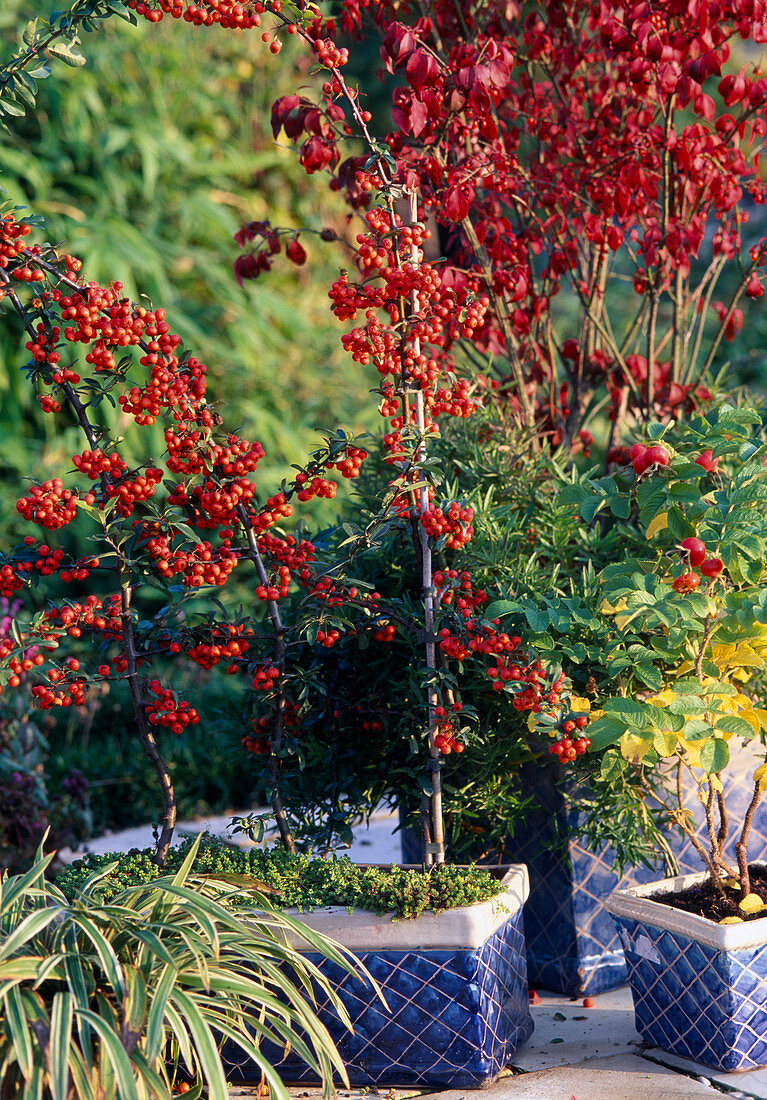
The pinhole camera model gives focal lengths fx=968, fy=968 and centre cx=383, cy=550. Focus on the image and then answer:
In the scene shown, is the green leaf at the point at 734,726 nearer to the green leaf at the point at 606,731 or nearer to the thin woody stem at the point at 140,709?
the green leaf at the point at 606,731

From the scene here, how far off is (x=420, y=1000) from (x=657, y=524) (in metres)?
0.99

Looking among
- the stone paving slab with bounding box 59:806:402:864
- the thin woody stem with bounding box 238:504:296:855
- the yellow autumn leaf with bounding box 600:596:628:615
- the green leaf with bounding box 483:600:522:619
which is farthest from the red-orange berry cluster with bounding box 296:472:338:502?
the stone paving slab with bounding box 59:806:402:864

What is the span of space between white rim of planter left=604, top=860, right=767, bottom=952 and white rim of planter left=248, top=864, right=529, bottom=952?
25 centimetres

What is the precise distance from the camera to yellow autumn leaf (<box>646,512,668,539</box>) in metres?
1.87

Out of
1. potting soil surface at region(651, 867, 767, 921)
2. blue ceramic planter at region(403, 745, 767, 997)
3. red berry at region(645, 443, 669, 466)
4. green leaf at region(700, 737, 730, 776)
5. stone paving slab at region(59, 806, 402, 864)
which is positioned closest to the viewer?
green leaf at region(700, 737, 730, 776)

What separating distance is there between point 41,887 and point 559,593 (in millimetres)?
1115

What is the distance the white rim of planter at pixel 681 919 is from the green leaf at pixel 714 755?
30 centimetres

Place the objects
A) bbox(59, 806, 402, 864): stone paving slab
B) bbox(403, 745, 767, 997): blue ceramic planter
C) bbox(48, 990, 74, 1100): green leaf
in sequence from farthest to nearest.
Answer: bbox(59, 806, 402, 864): stone paving slab → bbox(403, 745, 767, 997): blue ceramic planter → bbox(48, 990, 74, 1100): green leaf

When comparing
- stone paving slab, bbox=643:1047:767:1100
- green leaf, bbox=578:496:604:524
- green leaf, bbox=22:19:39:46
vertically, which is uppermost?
green leaf, bbox=22:19:39:46

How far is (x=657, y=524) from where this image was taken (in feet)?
6.18

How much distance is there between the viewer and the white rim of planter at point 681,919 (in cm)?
169

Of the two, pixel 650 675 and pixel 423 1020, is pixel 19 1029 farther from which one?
pixel 650 675

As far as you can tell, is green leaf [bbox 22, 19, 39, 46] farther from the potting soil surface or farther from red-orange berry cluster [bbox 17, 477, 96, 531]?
the potting soil surface

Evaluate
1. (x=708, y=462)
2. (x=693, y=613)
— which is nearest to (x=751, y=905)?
(x=693, y=613)
